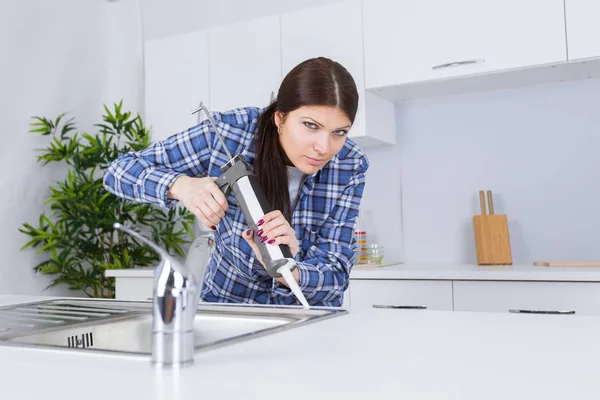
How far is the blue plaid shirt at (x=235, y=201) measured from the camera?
1577 millimetres

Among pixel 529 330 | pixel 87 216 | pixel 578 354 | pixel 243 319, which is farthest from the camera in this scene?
pixel 87 216

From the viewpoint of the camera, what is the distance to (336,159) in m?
1.62

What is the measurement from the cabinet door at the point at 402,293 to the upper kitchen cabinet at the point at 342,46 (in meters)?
0.69

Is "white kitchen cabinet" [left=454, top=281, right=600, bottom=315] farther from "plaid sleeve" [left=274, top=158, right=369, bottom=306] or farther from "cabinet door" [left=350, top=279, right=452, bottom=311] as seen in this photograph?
"plaid sleeve" [left=274, top=158, right=369, bottom=306]

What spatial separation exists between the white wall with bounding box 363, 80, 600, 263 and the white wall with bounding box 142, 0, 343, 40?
106 centimetres

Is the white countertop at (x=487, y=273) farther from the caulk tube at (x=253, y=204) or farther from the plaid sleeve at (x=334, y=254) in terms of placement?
the caulk tube at (x=253, y=204)

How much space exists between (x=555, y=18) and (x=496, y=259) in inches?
39.7

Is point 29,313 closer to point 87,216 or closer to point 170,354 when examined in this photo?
point 170,354

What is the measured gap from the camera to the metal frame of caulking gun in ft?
3.77

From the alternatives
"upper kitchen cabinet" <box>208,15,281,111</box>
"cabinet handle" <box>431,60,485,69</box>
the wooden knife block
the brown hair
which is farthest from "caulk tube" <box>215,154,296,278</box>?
"upper kitchen cabinet" <box>208,15,281,111</box>

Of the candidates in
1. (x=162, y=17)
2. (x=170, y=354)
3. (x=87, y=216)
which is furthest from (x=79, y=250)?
(x=170, y=354)

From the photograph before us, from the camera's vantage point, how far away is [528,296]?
7.61ft

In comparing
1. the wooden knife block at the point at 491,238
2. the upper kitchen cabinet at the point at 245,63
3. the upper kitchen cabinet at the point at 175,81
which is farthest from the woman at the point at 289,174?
the upper kitchen cabinet at the point at 175,81

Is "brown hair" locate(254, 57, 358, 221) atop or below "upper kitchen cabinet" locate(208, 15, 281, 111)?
below
